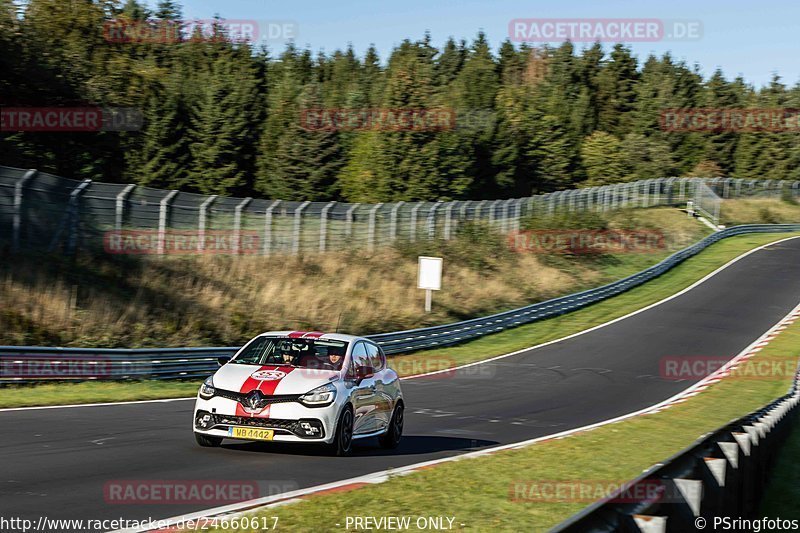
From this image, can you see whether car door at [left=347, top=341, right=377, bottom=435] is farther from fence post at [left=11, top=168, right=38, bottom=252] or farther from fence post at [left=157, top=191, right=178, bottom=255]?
fence post at [left=157, top=191, right=178, bottom=255]

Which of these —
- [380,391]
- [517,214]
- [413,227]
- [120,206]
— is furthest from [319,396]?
[517,214]

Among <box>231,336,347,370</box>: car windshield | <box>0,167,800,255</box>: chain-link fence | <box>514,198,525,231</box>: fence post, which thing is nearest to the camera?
<box>231,336,347,370</box>: car windshield

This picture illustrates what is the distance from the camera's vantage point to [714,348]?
31.9 m

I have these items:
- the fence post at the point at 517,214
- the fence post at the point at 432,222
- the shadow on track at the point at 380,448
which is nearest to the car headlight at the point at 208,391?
the shadow on track at the point at 380,448

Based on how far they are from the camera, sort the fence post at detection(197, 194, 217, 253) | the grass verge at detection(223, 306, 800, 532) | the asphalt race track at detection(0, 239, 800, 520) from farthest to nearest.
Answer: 1. the fence post at detection(197, 194, 217, 253)
2. the asphalt race track at detection(0, 239, 800, 520)
3. the grass verge at detection(223, 306, 800, 532)

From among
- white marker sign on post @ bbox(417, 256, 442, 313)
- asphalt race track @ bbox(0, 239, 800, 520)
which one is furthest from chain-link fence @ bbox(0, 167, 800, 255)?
asphalt race track @ bbox(0, 239, 800, 520)

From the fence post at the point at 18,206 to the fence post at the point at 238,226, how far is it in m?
8.12

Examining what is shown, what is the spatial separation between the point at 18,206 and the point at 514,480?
58.3 ft

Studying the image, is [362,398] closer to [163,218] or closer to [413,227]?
[163,218]

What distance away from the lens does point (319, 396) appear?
11.0 m

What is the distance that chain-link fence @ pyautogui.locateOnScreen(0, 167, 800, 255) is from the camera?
950 inches

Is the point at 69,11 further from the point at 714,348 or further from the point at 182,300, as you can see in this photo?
the point at 714,348

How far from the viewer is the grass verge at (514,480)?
7.77 meters

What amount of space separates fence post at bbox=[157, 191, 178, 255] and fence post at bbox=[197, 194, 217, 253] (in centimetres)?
138
